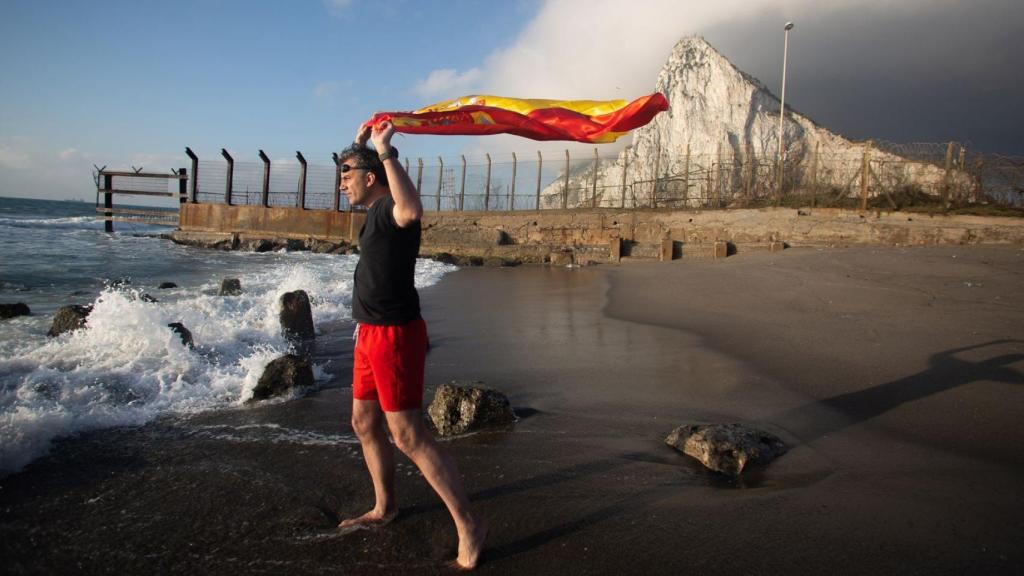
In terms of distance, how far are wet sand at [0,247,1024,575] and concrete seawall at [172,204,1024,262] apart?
1061 cm

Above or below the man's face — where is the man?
below

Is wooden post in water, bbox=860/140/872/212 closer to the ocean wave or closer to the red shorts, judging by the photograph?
the red shorts

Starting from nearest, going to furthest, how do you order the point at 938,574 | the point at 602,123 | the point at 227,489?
the point at 938,574
the point at 227,489
the point at 602,123

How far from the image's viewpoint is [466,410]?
390 cm

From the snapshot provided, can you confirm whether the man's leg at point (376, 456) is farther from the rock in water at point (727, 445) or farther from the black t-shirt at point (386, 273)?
the rock in water at point (727, 445)

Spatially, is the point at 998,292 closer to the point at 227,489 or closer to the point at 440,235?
the point at 227,489

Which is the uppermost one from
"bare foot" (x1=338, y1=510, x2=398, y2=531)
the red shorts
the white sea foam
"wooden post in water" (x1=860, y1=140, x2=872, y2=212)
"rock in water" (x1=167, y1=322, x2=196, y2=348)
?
"wooden post in water" (x1=860, y1=140, x2=872, y2=212)

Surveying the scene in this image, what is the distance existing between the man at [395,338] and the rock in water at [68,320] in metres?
5.43

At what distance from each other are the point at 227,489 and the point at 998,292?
1038 centimetres

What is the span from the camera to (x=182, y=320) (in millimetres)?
6898

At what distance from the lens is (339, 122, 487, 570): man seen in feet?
7.92

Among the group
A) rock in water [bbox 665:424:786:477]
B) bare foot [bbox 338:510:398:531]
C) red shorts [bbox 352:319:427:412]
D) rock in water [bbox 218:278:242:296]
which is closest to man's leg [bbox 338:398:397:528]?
bare foot [bbox 338:510:398:531]

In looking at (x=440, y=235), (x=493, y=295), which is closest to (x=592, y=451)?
(x=493, y=295)

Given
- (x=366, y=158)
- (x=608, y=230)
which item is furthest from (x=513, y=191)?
(x=366, y=158)
